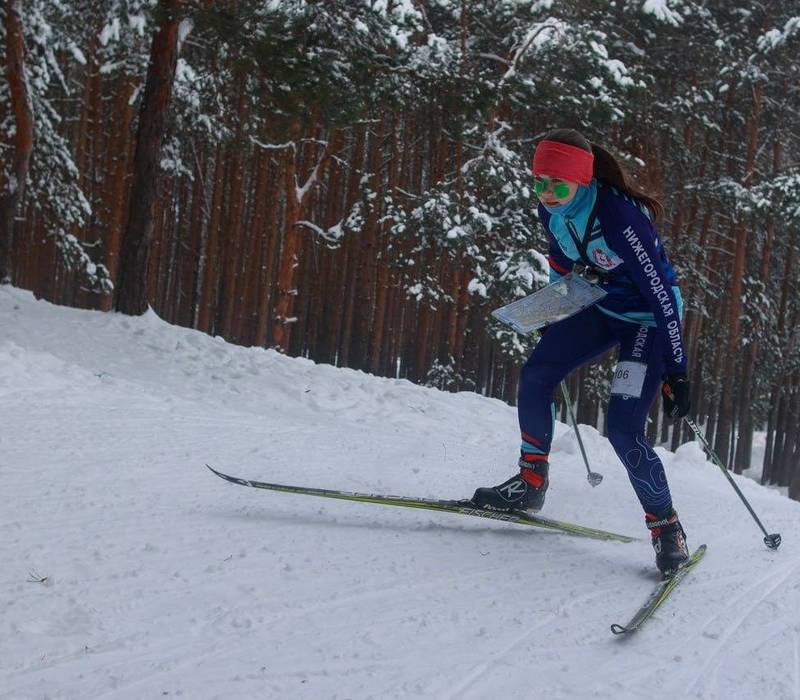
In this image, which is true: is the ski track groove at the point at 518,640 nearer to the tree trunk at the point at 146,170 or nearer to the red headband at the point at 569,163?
the red headband at the point at 569,163

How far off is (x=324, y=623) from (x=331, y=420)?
14.5 ft

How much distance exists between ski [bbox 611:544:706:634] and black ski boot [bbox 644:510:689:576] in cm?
4

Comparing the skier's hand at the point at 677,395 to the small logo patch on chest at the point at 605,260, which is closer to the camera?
the skier's hand at the point at 677,395

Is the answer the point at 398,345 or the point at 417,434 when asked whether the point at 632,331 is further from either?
the point at 398,345

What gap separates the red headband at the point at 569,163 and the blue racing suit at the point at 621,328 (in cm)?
8

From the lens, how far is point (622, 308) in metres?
3.84

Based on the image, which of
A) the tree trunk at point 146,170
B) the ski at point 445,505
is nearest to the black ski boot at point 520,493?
the ski at point 445,505

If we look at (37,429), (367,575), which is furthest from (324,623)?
(37,429)

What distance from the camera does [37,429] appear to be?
5219 mm

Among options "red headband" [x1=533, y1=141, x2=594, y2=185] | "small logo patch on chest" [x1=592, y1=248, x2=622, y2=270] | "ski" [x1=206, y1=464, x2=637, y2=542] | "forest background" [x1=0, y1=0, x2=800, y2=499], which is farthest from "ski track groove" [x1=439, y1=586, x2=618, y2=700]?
"forest background" [x1=0, y1=0, x2=800, y2=499]

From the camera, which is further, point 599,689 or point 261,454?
point 261,454

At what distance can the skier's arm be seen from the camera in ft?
11.6

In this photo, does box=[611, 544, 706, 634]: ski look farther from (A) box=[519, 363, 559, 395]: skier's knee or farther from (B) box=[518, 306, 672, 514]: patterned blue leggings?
(A) box=[519, 363, 559, 395]: skier's knee

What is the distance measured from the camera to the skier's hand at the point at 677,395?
359 cm
